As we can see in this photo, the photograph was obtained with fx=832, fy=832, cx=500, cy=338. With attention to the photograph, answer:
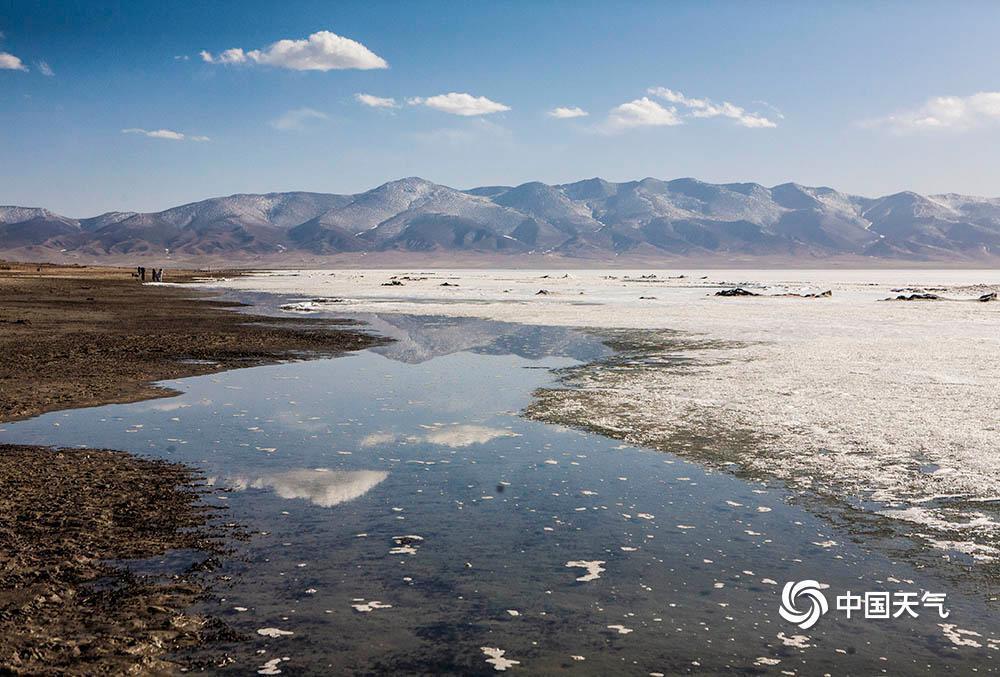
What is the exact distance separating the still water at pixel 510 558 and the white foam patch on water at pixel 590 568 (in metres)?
0.02

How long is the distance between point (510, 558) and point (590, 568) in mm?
708

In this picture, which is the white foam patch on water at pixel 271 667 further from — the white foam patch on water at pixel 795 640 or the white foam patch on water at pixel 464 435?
the white foam patch on water at pixel 464 435

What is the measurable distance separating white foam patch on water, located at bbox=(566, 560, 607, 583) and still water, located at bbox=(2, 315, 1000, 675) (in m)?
0.02

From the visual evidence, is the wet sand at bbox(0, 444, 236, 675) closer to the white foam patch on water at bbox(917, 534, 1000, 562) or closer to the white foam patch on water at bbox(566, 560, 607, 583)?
the white foam patch on water at bbox(566, 560, 607, 583)

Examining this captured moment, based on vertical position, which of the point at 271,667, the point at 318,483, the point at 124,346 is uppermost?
the point at 124,346

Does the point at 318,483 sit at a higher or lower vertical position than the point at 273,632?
higher

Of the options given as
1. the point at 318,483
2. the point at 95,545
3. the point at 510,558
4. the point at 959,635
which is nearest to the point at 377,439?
the point at 318,483

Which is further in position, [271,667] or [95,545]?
[95,545]

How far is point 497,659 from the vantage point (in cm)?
551

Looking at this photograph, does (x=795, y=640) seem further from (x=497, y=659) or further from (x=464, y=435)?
(x=464, y=435)

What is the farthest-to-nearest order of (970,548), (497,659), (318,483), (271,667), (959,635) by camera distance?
(318,483)
(970,548)
(959,635)
(497,659)
(271,667)

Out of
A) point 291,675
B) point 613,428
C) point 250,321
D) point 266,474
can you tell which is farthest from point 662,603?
point 250,321

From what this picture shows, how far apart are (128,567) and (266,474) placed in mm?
3072

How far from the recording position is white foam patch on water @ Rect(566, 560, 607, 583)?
6910 millimetres
